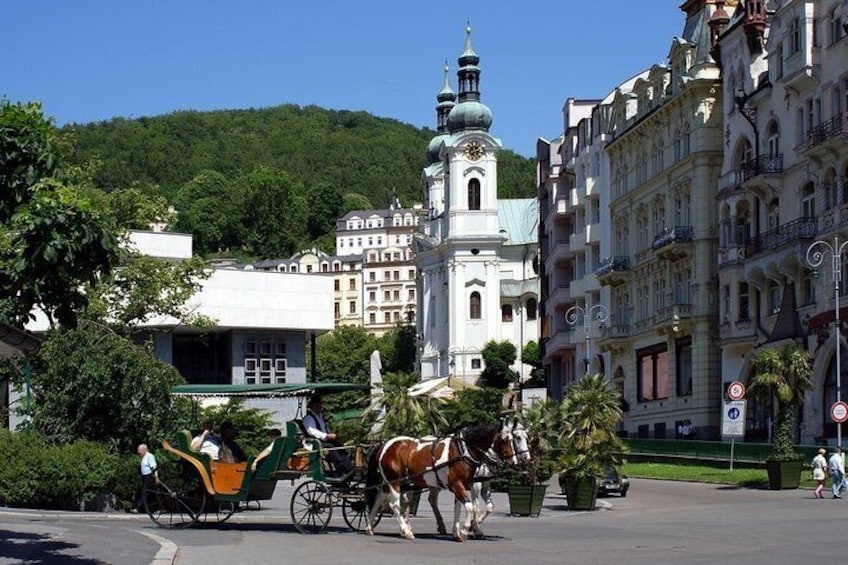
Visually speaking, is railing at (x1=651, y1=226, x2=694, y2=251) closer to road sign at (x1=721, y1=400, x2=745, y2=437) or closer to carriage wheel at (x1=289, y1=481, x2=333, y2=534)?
road sign at (x1=721, y1=400, x2=745, y2=437)

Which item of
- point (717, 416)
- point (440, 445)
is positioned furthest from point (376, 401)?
point (717, 416)

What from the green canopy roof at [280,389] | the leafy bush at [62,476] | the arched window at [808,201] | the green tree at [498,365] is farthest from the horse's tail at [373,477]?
the green tree at [498,365]

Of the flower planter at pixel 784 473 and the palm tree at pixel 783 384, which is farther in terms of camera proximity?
the palm tree at pixel 783 384

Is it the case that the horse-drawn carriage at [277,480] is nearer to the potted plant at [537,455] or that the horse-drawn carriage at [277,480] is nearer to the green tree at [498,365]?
the potted plant at [537,455]

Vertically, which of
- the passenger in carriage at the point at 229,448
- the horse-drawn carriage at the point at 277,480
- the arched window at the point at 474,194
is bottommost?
the horse-drawn carriage at the point at 277,480

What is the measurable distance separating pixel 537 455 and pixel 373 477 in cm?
1052

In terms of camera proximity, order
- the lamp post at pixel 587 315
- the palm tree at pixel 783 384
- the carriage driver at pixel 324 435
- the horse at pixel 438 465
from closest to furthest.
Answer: the horse at pixel 438 465, the carriage driver at pixel 324 435, the palm tree at pixel 783 384, the lamp post at pixel 587 315

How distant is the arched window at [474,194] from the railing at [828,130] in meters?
83.2

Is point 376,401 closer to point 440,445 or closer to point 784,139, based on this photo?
point 440,445

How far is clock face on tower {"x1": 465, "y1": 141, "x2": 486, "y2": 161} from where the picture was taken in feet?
463

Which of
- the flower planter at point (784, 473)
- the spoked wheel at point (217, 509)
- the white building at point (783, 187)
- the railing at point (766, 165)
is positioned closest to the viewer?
the spoked wheel at point (217, 509)

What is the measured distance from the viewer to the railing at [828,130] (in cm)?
5678

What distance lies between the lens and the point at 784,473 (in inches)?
1812

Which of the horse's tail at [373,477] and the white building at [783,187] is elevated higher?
the white building at [783,187]
